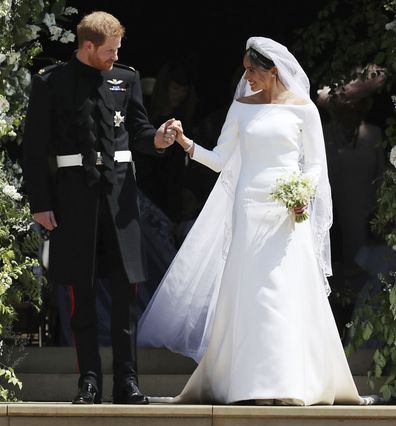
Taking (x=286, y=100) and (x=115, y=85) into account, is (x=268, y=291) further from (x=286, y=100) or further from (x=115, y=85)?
(x=115, y=85)

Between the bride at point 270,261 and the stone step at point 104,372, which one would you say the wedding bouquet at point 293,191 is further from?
the stone step at point 104,372

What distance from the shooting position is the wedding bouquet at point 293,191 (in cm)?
643

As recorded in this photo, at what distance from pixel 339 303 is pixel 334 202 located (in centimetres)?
71

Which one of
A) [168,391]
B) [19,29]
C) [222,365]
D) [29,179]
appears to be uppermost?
[19,29]

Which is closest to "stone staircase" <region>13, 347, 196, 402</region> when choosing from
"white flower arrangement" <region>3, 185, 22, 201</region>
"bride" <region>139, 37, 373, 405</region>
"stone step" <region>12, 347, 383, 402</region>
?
"stone step" <region>12, 347, 383, 402</region>

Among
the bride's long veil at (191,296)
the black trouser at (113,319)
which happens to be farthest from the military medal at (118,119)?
the bride's long veil at (191,296)

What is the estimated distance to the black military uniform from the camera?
6.48 meters

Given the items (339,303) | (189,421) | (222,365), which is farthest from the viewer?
(339,303)

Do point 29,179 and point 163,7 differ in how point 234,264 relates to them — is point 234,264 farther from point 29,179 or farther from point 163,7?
point 163,7

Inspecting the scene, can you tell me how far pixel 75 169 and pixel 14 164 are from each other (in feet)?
3.98

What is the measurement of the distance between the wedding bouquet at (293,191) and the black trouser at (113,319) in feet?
2.70

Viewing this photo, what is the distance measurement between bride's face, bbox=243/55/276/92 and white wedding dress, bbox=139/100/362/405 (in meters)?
0.10

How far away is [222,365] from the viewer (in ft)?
21.7

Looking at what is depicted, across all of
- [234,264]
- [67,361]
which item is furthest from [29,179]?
[67,361]
